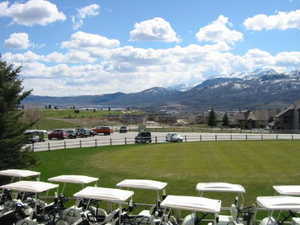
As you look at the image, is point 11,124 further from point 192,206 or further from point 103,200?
point 192,206

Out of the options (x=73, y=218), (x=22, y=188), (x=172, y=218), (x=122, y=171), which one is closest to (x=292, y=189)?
(x=172, y=218)

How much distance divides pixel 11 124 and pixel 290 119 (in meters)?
86.1

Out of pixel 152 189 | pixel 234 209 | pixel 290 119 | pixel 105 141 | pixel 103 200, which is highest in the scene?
pixel 152 189

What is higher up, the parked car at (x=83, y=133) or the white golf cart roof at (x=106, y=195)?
the white golf cart roof at (x=106, y=195)

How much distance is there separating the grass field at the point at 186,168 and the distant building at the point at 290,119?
64.0 m

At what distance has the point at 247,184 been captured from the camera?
775 inches

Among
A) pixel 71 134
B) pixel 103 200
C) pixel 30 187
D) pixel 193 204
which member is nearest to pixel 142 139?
pixel 71 134

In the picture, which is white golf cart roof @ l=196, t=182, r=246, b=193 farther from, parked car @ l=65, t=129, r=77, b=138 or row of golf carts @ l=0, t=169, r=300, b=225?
parked car @ l=65, t=129, r=77, b=138

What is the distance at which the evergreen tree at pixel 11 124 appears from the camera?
19406mm

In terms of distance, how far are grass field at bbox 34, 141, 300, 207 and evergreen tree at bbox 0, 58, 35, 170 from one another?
338 cm

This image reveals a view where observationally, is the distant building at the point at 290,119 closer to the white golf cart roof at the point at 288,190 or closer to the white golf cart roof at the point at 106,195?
the white golf cart roof at the point at 288,190

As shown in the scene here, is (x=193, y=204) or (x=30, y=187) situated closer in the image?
(x=193, y=204)

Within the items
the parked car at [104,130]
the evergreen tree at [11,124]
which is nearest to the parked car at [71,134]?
the parked car at [104,130]

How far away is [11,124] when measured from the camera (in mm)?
19797
